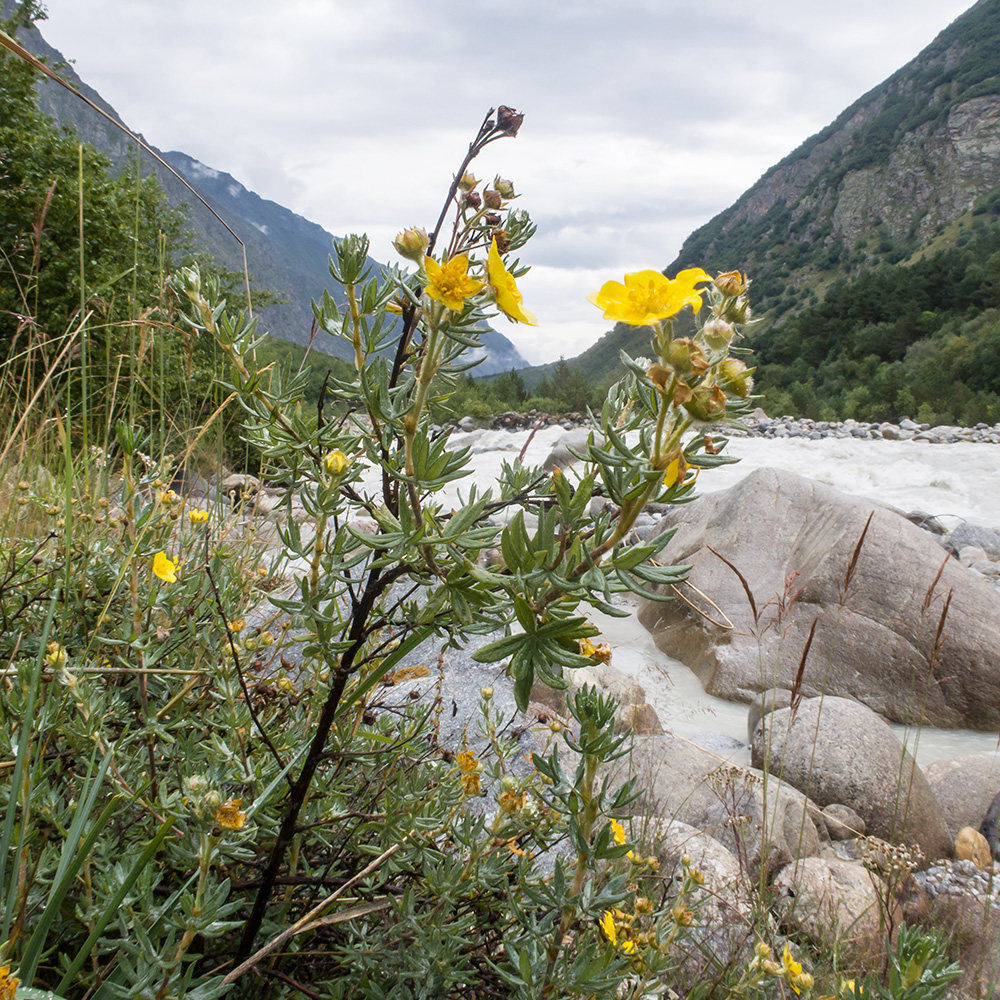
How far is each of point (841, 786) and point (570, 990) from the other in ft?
8.52

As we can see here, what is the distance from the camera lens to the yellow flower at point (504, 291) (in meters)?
0.61

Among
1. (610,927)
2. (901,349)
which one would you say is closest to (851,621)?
(610,927)

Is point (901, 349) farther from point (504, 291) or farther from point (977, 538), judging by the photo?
point (504, 291)

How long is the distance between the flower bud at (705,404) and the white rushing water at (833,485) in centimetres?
306

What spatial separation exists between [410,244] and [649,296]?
26 cm

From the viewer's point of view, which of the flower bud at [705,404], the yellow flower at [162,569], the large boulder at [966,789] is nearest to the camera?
the flower bud at [705,404]

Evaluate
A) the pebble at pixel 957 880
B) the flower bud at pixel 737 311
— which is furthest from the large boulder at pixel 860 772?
the flower bud at pixel 737 311

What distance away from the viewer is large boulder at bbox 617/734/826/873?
2.17 meters

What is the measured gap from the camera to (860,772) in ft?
9.36

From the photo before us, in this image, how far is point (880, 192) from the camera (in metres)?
67.1

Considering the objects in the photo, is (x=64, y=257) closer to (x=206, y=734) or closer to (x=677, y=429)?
(x=206, y=734)

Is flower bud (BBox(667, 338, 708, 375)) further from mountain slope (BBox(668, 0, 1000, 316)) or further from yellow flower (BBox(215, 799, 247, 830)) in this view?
mountain slope (BBox(668, 0, 1000, 316))

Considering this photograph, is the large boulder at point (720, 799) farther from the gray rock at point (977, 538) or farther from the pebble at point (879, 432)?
the pebble at point (879, 432)

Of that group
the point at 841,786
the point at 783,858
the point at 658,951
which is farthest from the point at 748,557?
the point at 658,951
